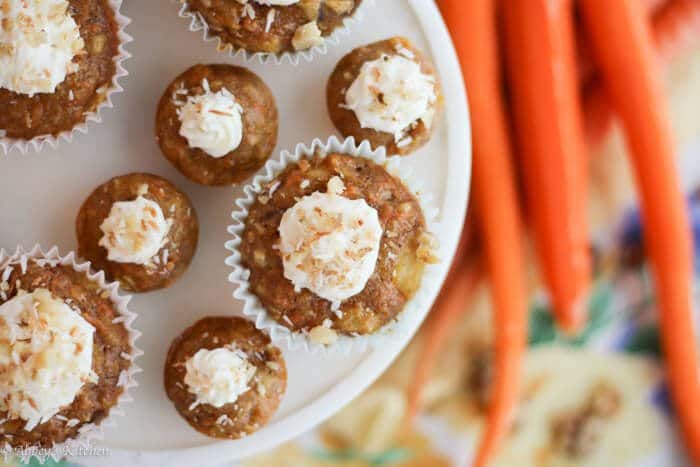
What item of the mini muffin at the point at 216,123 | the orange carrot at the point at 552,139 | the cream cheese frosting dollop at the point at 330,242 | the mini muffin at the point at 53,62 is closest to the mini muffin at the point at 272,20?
the mini muffin at the point at 216,123

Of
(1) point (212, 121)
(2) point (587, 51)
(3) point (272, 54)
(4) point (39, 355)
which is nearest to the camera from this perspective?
(4) point (39, 355)

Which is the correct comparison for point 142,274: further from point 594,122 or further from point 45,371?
point 594,122

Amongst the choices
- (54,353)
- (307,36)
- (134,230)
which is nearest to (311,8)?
(307,36)

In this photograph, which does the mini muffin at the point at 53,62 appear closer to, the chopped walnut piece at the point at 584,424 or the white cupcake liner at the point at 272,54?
the white cupcake liner at the point at 272,54

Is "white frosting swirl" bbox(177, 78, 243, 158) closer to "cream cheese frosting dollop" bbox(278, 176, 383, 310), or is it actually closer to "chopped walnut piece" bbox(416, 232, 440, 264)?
"cream cheese frosting dollop" bbox(278, 176, 383, 310)

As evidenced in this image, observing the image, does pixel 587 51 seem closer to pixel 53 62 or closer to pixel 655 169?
pixel 655 169

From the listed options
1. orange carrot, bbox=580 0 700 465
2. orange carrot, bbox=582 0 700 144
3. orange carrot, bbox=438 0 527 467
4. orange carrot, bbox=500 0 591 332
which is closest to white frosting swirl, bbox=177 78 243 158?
orange carrot, bbox=438 0 527 467
